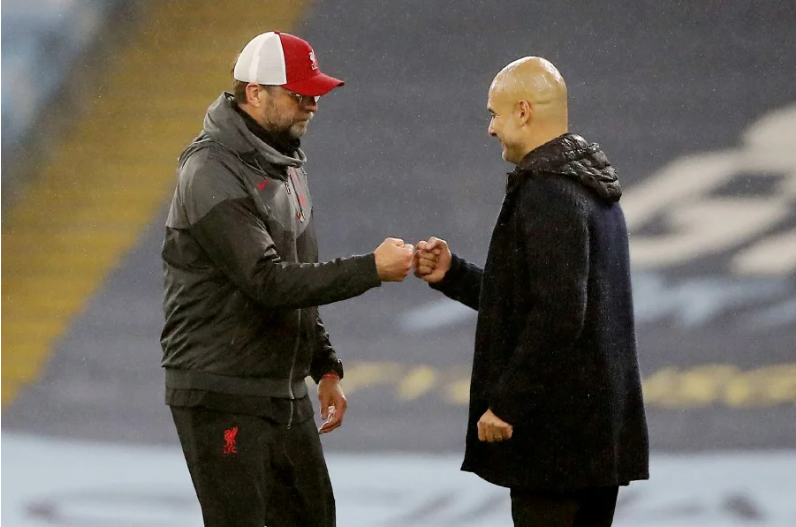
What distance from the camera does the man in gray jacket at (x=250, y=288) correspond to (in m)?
2.36

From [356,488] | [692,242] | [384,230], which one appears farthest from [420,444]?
[692,242]

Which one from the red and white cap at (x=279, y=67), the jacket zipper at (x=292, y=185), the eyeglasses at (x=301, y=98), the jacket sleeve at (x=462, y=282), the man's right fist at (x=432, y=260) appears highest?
the red and white cap at (x=279, y=67)

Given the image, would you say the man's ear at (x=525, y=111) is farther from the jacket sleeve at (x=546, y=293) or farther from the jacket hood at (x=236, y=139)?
the jacket hood at (x=236, y=139)

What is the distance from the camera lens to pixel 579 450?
2.31 m

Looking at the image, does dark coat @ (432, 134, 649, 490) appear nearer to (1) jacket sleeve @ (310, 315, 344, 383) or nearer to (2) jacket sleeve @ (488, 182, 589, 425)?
(2) jacket sleeve @ (488, 182, 589, 425)

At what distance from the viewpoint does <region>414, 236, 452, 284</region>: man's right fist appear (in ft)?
8.71

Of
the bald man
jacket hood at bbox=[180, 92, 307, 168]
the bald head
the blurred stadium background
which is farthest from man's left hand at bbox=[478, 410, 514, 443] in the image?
the blurred stadium background

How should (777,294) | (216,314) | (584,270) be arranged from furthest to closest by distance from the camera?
(777,294)
(216,314)
(584,270)

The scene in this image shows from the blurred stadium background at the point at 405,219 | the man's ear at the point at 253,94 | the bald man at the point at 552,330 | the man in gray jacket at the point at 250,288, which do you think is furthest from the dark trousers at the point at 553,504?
the blurred stadium background at the point at 405,219

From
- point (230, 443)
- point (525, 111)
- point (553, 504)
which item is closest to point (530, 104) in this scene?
point (525, 111)

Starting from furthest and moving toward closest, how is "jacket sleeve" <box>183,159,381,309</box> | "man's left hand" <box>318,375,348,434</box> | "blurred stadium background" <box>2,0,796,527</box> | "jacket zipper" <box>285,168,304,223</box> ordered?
"blurred stadium background" <box>2,0,796,527</box> → "man's left hand" <box>318,375,348,434</box> → "jacket zipper" <box>285,168,304,223</box> → "jacket sleeve" <box>183,159,381,309</box>

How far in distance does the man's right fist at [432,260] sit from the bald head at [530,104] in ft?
1.17

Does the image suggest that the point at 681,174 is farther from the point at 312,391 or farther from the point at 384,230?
the point at 312,391

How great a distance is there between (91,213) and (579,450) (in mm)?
2380
